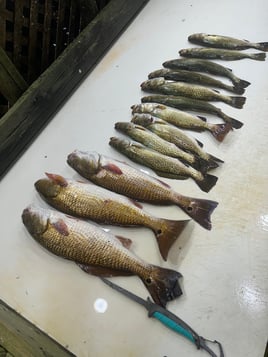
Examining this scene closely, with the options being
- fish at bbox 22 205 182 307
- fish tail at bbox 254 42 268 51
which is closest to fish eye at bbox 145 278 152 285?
fish at bbox 22 205 182 307

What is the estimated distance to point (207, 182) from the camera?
180 centimetres

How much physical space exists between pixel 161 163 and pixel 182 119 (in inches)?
12.5

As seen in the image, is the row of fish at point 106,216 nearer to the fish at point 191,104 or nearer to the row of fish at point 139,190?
the row of fish at point 139,190

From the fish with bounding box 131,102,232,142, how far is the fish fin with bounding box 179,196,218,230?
0.39 metres

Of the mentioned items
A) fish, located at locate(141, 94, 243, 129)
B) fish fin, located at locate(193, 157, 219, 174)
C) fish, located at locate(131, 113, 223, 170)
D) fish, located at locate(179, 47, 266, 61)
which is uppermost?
fish, located at locate(179, 47, 266, 61)

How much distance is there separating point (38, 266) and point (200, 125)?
1018 millimetres

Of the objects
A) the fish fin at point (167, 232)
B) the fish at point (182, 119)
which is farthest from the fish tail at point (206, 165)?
the fish fin at point (167, 232)

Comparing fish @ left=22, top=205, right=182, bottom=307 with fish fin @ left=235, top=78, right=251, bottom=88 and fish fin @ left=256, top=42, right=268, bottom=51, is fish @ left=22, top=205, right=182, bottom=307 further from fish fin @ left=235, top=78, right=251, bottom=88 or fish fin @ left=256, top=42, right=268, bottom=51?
fish fin @ left=256, top=42, right=268, bottom=51

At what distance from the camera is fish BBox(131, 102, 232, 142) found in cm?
198

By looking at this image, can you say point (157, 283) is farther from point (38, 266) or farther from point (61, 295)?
point (38, 266)

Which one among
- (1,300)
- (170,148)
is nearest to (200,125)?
(170,148)

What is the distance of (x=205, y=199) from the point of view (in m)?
1.74

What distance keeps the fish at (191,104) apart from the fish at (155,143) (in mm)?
232

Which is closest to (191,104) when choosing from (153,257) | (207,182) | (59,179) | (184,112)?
(184,112)
